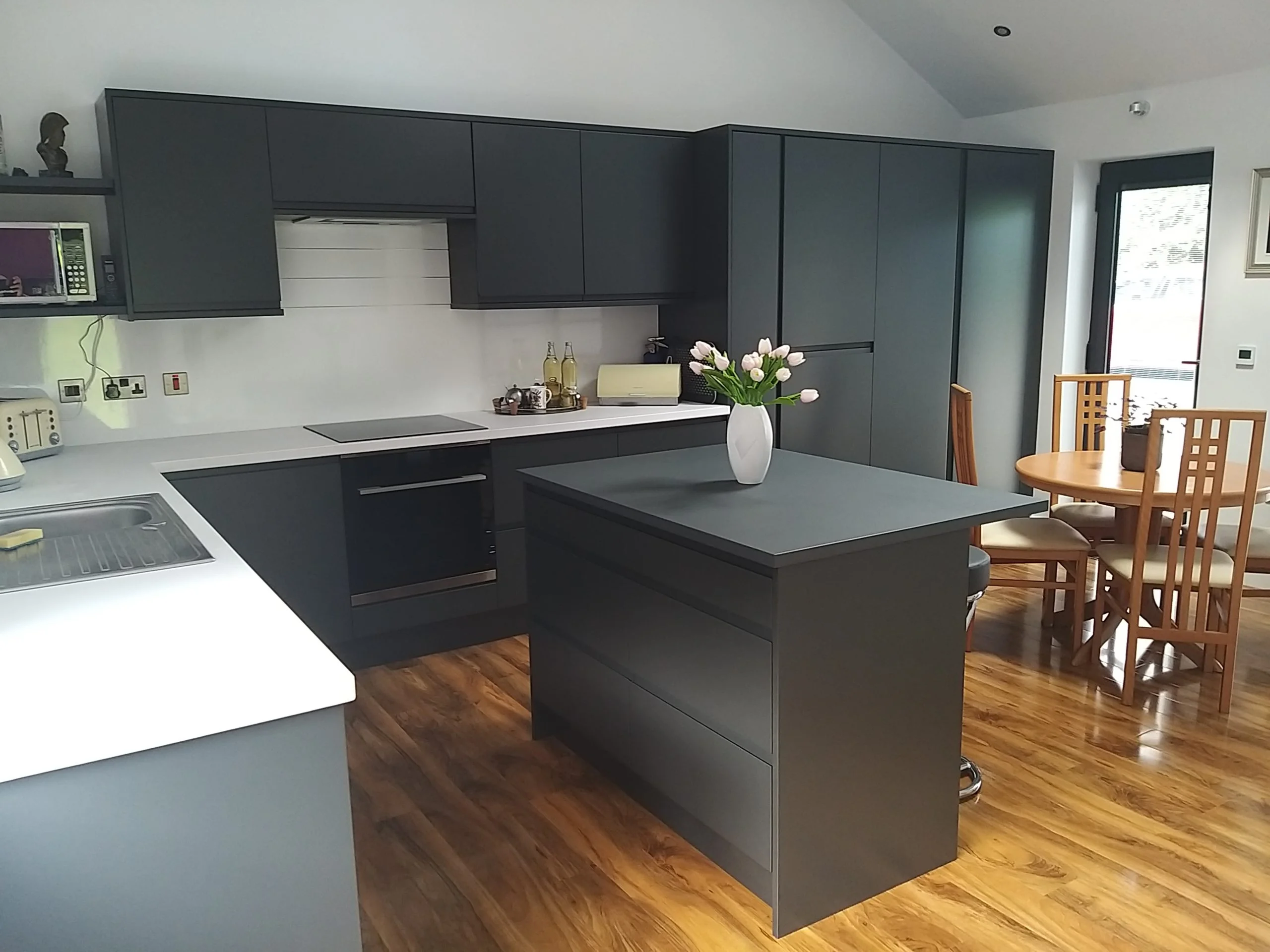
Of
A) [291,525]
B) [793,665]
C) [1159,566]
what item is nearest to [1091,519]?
[1159,566]

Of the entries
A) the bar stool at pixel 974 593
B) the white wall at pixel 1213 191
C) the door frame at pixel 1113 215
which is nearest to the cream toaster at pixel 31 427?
the bar stool at pixel 974 593

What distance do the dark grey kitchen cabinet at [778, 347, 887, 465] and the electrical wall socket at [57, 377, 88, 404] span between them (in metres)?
2.89

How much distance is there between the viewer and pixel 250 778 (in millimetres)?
1349

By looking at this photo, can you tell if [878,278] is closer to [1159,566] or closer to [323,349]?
[1159,566]

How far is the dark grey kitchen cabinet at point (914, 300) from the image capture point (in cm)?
497

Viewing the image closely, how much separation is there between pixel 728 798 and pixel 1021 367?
389 cm

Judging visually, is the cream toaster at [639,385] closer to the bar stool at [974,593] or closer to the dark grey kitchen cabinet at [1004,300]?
the dark grey kitchen cabinet at [1004,300]

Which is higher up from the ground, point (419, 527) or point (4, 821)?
point (4, 821)

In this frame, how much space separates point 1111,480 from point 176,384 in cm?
348

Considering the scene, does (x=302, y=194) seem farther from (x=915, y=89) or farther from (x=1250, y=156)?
(x=1250, y=156)

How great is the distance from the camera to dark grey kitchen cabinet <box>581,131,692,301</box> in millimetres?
4359

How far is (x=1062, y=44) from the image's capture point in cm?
482

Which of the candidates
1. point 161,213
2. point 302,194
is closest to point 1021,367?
point 302,194

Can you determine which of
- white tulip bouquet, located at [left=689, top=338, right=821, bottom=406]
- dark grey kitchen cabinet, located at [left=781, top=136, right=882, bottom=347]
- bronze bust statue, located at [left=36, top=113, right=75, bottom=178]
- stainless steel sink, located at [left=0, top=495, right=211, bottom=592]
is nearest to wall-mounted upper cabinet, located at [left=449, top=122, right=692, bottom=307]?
dark grey kitchen cabinet, located at [left=781, top=136, right=882, bottom=347]
